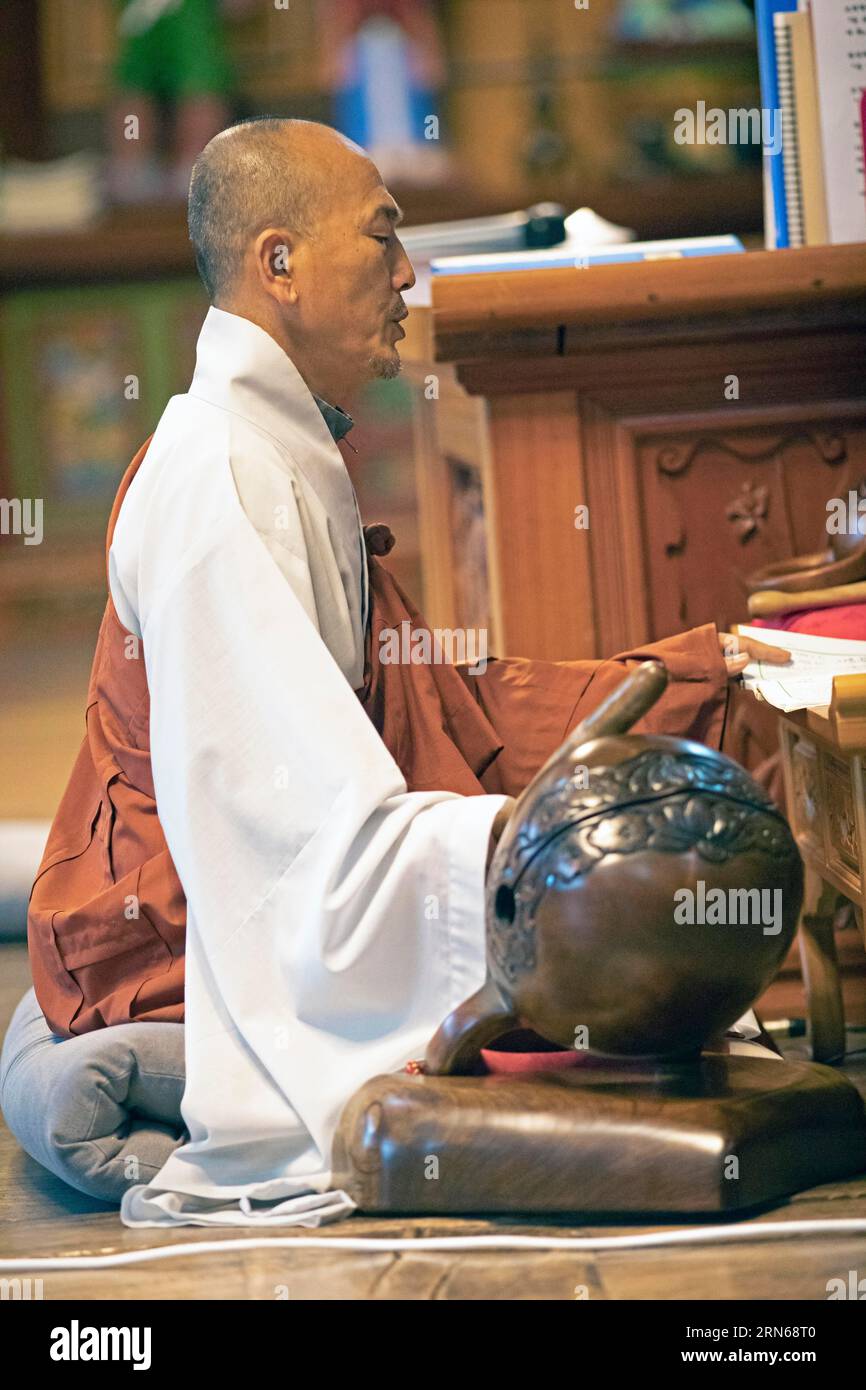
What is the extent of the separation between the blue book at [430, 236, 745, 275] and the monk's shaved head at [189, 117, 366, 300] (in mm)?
656

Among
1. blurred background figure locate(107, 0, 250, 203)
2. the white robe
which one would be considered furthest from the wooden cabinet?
blurred background figure locate(107, 0, 250, 203)

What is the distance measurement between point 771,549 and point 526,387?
1.39 ft

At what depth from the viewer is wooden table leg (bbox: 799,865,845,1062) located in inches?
98.1

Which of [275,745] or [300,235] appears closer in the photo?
[275,745]

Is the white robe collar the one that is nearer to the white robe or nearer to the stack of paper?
the white robe

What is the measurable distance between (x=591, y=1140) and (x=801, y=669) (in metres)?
0.66

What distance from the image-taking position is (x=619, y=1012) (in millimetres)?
1767

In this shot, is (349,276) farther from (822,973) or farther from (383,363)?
(822,973)

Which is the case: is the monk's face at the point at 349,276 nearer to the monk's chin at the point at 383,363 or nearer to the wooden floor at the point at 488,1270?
the monk's chin at the point at 383,363

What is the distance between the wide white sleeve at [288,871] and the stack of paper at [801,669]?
35cm

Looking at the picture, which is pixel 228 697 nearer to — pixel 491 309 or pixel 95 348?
pixel 491 309

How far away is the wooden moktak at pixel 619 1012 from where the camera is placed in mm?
1747

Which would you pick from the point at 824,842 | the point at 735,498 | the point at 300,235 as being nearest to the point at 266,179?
the point at 300,235

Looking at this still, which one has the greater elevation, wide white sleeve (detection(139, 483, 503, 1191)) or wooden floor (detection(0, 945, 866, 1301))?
wide white sleeve (detection(139, 483, 503, 1191))
